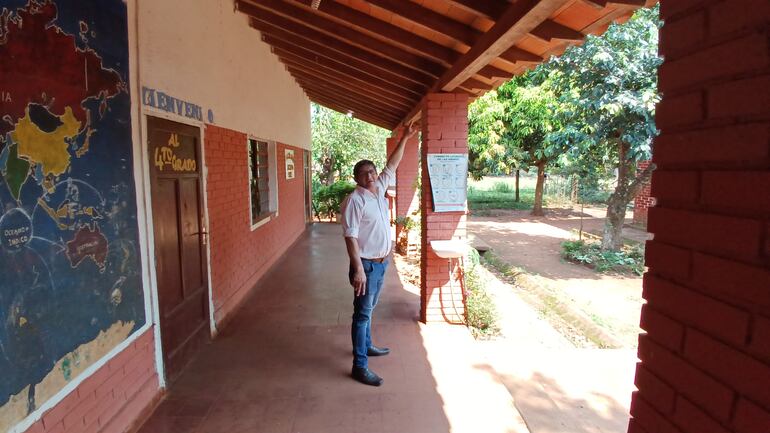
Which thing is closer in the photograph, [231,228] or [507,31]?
[507,31]

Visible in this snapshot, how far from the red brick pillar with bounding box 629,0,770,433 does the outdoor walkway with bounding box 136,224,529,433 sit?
2.12m

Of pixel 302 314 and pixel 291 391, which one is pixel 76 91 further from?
pixel 302 314

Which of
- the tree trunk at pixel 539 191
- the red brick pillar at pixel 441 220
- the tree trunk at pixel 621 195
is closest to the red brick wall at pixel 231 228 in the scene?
the red brick pillar at pixel 441 220

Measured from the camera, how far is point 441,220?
4.65m

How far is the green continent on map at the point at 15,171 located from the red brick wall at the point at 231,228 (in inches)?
96.8

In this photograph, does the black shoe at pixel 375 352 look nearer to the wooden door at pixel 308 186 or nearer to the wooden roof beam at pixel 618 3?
the wooden roof beam at pixel 618 3

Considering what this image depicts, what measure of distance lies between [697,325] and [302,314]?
4610 mm

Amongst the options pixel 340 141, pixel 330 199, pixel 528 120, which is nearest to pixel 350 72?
pixel 330 199

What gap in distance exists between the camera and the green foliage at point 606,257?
29.4ft

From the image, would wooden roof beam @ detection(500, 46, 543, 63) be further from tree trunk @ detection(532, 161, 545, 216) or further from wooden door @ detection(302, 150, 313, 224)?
tree trunk @ detection(532, 161, 545, 216)

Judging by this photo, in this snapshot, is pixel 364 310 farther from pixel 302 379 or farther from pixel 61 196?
pixel 61 196

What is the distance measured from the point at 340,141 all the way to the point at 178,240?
15.0 meters

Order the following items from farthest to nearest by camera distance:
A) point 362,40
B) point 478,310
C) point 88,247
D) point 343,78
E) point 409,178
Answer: point 409,178 → point 343,78 → point 478,310 → point 362,40 → point 88,247

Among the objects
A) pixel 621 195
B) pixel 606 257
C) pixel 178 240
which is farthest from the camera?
pixel 621 195
